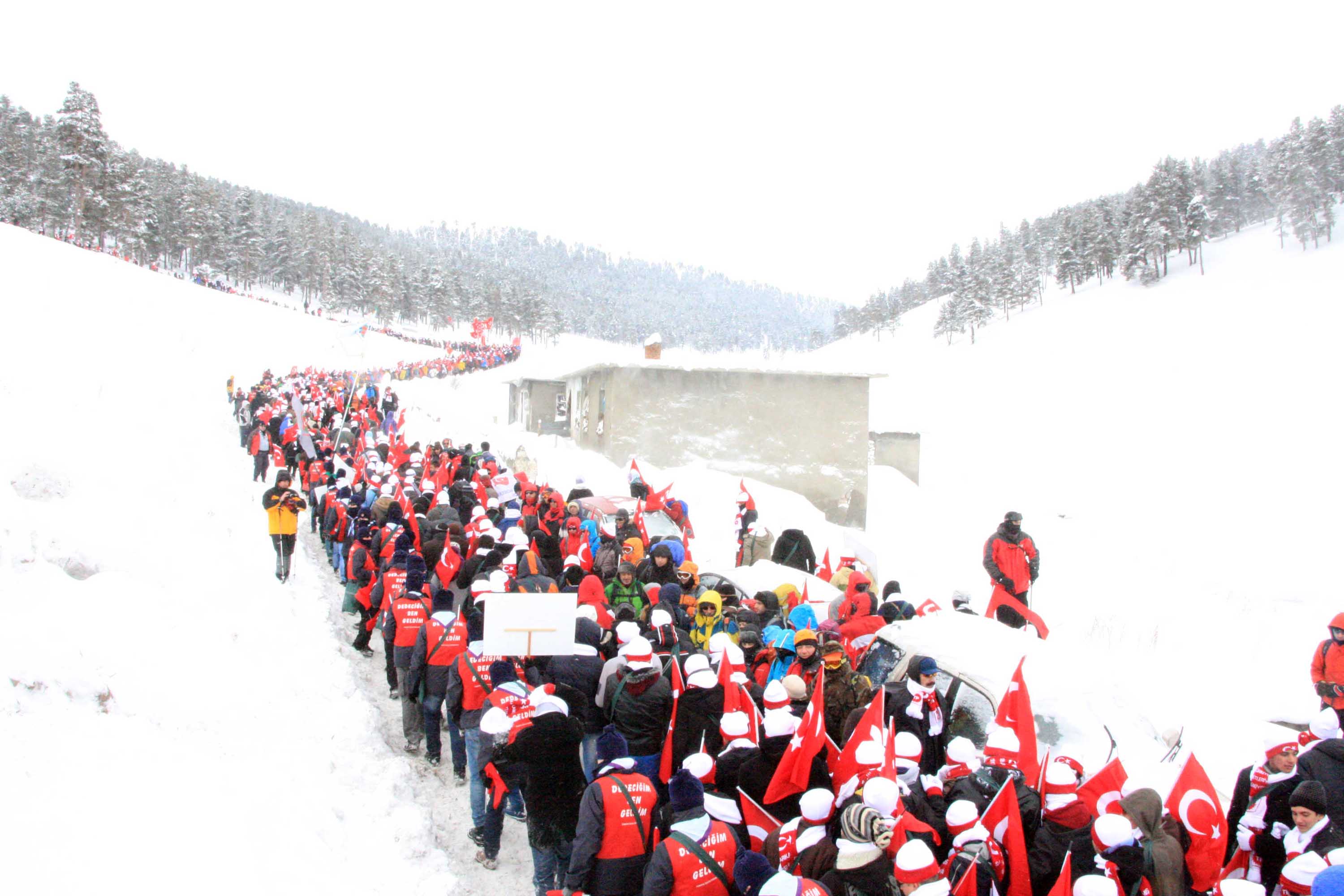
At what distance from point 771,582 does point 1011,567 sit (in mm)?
2935

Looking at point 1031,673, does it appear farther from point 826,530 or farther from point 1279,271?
point 1279,271

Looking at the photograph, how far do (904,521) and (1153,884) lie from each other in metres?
21.8

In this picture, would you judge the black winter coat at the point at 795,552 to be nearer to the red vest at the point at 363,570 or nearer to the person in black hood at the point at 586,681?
the red vest at the point at 363,570

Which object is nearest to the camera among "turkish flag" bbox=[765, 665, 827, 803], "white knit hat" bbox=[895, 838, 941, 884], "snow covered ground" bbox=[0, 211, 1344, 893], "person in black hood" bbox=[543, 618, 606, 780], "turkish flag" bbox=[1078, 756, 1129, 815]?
"white knit hat" bbox=[895, 838, 941, 884]

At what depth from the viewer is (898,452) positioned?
103 feet

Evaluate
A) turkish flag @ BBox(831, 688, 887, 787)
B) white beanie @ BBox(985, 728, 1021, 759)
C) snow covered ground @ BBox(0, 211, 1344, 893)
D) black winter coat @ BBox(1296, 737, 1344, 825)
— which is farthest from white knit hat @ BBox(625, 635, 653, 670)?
black winter coat @ BBox(1296, 737, 1344, 825)

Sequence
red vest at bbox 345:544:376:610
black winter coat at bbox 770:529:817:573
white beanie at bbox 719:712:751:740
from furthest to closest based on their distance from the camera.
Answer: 1. black winter coat at bbox 770:529:817:573
2. red vest at bbox 345:544:376:610
3. white beanie at bbox 719:712:751:740

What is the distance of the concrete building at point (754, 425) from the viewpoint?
23109 millimetres

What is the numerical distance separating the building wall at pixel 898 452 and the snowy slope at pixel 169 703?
23.9m

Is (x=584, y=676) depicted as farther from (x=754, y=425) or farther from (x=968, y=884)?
(x=754, y=425)

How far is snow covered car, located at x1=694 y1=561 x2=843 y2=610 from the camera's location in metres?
9.18

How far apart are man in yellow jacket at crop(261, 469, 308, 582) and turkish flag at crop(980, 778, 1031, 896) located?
9.07m

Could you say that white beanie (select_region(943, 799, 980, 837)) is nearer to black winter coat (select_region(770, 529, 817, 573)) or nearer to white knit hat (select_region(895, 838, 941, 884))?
white knit hat (select_region(895, 838, 941, 884))

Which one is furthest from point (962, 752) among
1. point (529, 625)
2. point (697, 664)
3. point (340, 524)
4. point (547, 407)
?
point (547, 407)
